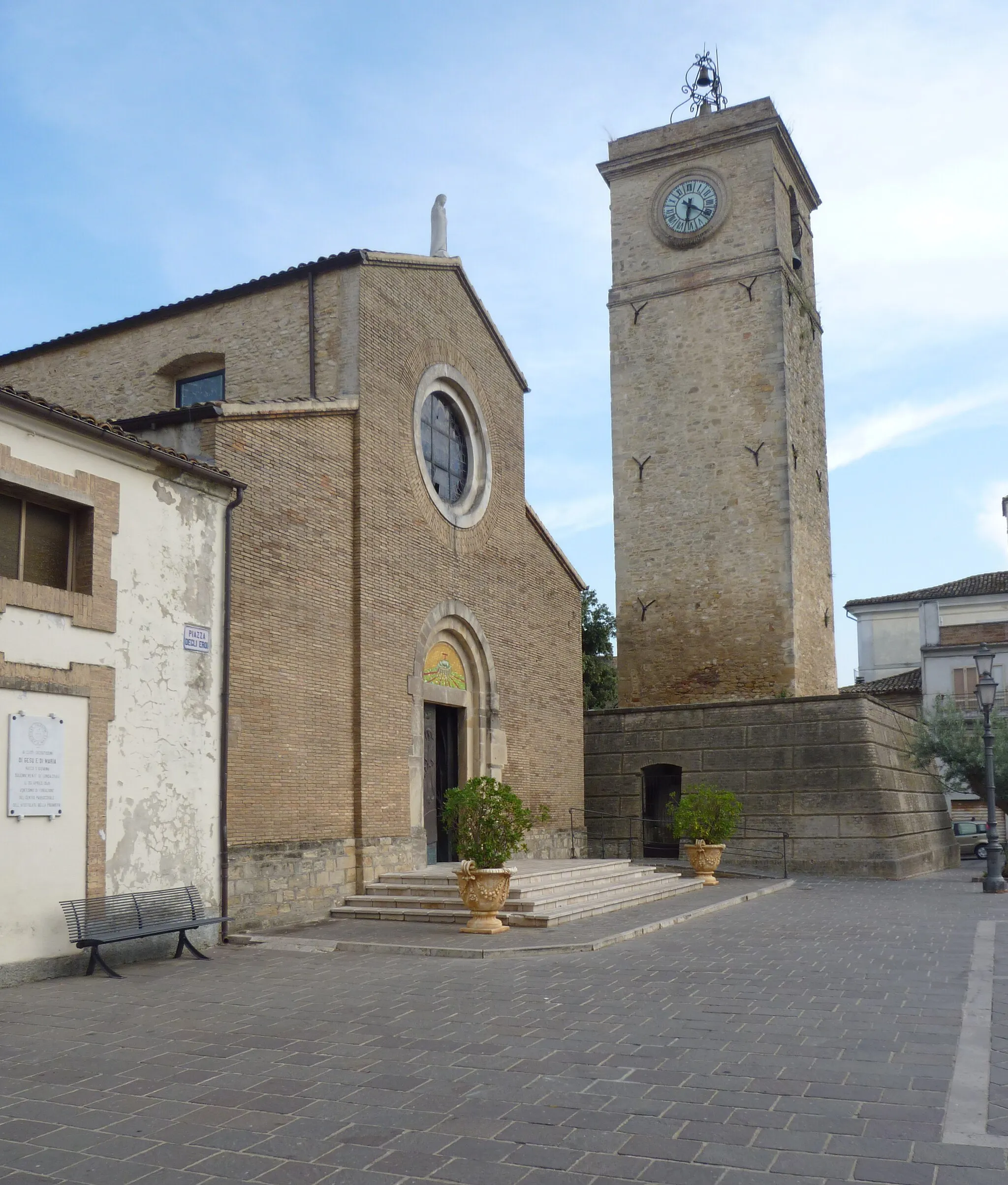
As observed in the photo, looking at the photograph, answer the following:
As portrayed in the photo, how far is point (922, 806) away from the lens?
23562 millimetres

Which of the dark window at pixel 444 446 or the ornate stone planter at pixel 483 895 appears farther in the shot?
the dark window at pixel 444 446

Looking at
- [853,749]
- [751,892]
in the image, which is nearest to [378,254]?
[751,892]

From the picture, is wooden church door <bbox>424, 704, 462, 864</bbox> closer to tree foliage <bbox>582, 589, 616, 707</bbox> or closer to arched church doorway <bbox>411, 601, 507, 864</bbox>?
arched church doorway <bbox>411, 601, 507, 864</bbox>

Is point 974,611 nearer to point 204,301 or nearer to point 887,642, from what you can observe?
point 887,642

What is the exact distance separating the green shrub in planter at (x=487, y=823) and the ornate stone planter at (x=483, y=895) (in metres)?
0.14

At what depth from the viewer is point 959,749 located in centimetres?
2245

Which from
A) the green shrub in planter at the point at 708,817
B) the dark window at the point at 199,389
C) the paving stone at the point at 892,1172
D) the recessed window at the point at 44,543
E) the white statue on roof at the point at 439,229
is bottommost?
the paving stone at the point at 892,1172

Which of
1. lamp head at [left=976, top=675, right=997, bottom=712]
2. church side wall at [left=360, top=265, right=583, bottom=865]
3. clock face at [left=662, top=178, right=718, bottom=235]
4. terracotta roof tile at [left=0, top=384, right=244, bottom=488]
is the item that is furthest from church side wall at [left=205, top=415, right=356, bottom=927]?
clock face at [left=662, top=178, right=718, bottom=235]

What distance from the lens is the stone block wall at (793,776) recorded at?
20562 millimetres

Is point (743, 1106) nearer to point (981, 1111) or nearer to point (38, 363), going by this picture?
point (981, 1111)

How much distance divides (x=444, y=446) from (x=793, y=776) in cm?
926

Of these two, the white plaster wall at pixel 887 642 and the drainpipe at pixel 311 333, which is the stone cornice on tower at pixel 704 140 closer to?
the drainpipe at pixel 311 333

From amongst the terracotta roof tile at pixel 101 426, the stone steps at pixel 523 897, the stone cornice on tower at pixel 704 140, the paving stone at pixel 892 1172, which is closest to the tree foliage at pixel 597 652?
the stone cornice on tower at pixel 704 140

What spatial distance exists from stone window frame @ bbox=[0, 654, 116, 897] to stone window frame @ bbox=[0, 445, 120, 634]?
467 mm
